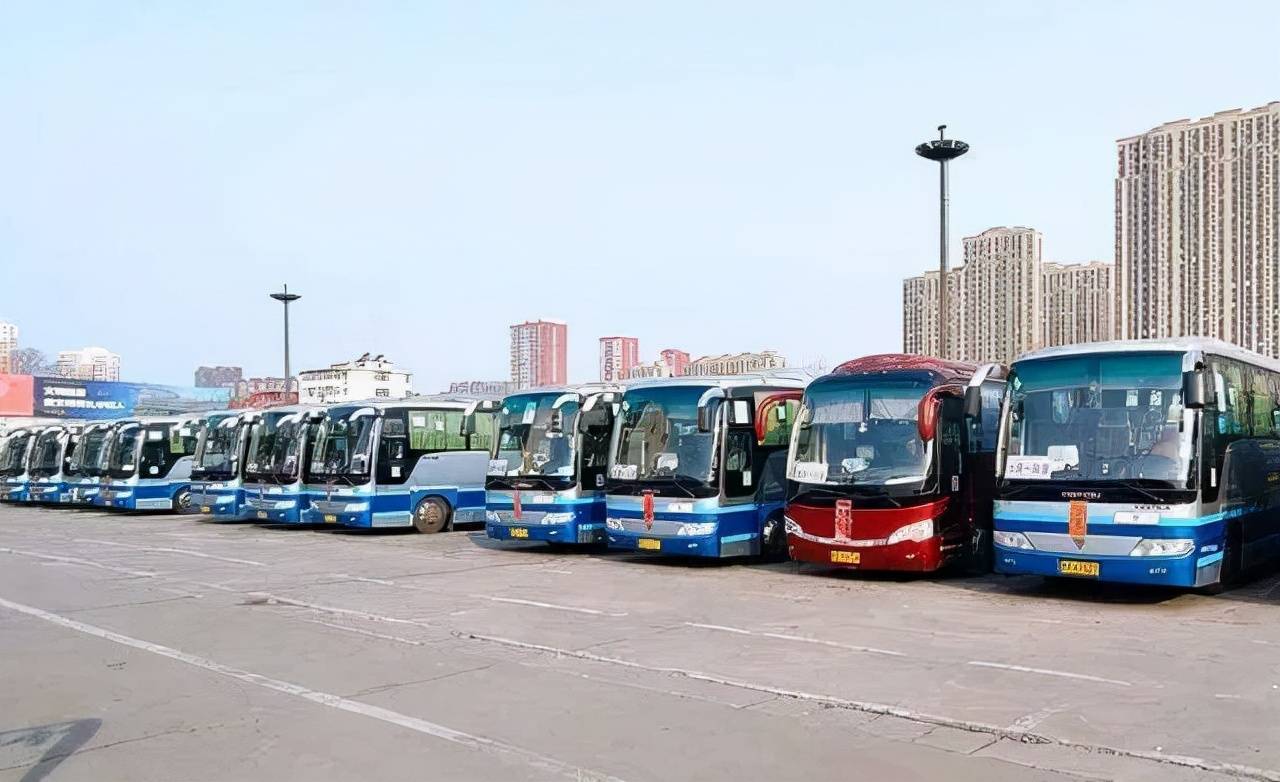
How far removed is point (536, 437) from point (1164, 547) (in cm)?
1052

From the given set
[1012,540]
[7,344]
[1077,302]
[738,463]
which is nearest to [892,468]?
[1012,540]

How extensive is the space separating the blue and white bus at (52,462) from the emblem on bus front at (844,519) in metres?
28.7

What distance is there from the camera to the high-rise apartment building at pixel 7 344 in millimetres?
108062

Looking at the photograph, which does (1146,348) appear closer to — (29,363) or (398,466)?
(398,466)

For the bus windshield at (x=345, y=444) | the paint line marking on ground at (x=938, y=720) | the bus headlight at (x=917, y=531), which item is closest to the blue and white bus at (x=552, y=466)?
the bus windshield at (x=345, y=444)

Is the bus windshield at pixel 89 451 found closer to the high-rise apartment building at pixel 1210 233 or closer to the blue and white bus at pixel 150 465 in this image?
the blue and white bus at pixel 150 465

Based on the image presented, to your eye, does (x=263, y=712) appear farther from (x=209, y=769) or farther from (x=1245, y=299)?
(x=1245, y=299)

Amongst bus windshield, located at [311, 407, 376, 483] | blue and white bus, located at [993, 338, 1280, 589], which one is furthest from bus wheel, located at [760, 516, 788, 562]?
bus windshield, located at [311, 407, 376, 483]

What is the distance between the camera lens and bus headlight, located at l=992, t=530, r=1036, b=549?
1263 centimetres

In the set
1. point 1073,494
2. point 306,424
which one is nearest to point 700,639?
point 1073,494

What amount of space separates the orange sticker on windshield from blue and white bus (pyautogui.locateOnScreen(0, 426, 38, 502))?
35.2m

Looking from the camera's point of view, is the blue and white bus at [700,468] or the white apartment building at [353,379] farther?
the white apartment building at [353,379]

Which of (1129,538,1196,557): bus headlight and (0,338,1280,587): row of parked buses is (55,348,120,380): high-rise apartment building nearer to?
(0,338,1280,587): row of parked buses

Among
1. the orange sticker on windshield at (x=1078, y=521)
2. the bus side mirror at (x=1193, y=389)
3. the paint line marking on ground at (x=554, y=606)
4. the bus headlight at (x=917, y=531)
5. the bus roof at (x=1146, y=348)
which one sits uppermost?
the bus roof at (x=1146, y=348)
